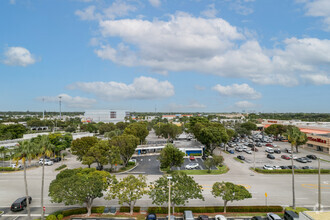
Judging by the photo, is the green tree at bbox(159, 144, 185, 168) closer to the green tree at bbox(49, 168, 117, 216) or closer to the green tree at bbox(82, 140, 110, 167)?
the green tree at bbox(82, 140, 110, 167)

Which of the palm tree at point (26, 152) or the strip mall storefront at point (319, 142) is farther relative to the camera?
the strip mall storefront at point (319, 142)

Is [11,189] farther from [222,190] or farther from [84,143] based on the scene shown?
[222,190]

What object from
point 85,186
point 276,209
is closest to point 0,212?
point 85,186

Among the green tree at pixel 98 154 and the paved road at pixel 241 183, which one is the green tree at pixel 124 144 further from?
the paved road at pixel 241 183

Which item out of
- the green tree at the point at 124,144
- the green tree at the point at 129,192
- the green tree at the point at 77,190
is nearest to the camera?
the green tree at the point at 77,190

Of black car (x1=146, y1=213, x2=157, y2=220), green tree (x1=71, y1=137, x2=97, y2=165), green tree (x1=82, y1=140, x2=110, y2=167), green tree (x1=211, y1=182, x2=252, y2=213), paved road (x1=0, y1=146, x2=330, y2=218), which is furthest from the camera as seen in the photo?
green tree (x1=71, y1=137, x2=97, y2=165)

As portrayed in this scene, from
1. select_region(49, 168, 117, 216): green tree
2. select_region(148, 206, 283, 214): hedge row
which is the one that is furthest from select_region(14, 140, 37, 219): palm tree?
select_region(148, 206, 283, 214): hedge row

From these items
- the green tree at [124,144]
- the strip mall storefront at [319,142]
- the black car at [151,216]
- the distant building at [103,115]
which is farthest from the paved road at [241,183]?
the distant building at [103,115]
